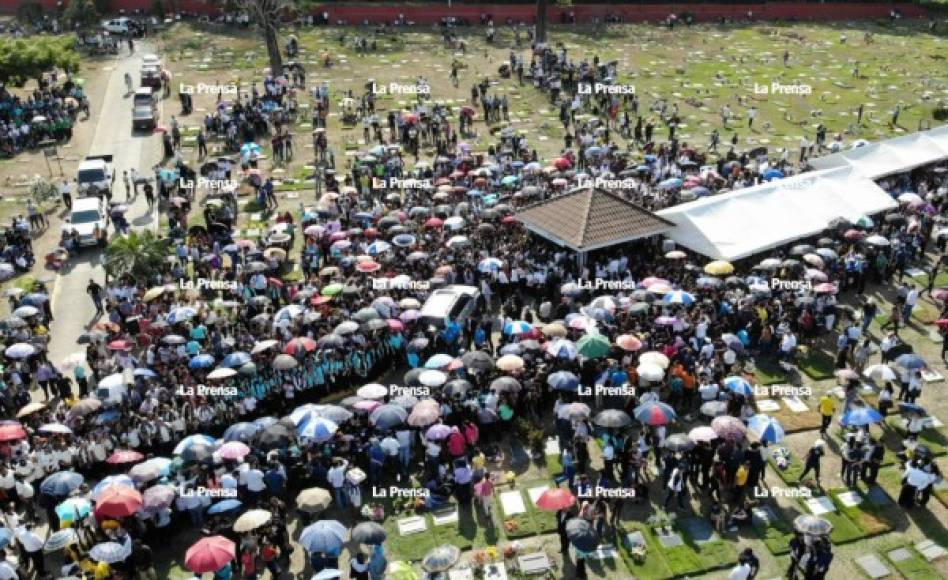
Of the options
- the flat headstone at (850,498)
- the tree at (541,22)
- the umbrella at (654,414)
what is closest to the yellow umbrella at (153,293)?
the umbrella at (654,414)

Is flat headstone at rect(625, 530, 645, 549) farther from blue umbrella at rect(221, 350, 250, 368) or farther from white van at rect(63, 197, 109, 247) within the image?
white van at rect(63, 197, 109, 247)

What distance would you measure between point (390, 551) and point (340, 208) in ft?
58.7

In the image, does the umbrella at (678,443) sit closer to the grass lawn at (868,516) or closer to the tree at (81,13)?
the grass lawn at (868,516)

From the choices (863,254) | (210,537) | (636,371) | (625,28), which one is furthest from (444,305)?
(625,28)

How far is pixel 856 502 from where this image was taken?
63.0 ft

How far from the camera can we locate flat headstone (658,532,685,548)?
18.1 metres

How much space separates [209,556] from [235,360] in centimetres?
739

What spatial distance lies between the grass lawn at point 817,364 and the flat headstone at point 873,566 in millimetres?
7245

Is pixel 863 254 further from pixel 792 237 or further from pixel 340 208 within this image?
pixel 340 208

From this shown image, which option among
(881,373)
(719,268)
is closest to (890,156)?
(719,268)

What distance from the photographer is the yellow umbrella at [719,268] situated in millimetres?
26987

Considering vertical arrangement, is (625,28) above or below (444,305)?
above

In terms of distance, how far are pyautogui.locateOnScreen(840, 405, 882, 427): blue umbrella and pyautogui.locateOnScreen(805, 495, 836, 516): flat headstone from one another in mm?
1801

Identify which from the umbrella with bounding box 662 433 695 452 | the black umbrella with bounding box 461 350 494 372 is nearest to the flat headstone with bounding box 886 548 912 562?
the umbrella with bounding box 662 433 695 452
